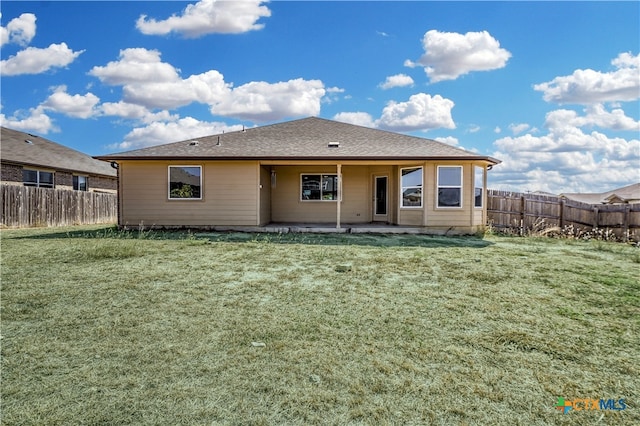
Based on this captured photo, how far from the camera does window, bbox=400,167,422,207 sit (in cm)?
1320

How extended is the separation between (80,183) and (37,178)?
12.1 ft

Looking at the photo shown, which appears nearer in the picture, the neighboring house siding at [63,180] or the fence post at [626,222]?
the fence post at [626,222]

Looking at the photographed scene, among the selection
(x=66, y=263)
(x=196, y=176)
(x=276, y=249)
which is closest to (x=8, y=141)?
(x=196, y=176)

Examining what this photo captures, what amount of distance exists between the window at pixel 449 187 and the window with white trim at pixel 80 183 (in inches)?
816

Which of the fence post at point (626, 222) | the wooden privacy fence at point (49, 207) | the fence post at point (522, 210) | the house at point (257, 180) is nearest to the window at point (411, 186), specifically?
the house at point (257, 180)

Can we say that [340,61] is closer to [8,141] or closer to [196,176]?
[196,176]

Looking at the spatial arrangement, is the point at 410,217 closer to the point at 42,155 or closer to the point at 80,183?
the point at 42,155

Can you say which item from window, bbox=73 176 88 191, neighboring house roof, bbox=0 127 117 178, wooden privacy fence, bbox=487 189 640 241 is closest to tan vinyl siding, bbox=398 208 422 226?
wooden privacy fence, bbox=487 189 640 241

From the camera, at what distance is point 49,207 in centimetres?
1670

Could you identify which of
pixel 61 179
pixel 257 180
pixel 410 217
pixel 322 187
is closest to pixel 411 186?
pixel 410 217

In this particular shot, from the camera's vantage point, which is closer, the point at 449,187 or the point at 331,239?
the point at 331,239

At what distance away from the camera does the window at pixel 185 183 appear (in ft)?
43.6

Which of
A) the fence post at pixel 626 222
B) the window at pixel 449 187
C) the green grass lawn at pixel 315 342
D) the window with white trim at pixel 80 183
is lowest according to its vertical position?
the green grass lawn at pixel 315 342

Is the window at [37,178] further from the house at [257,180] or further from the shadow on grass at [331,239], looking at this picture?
the shadow on grass at [331,239]
